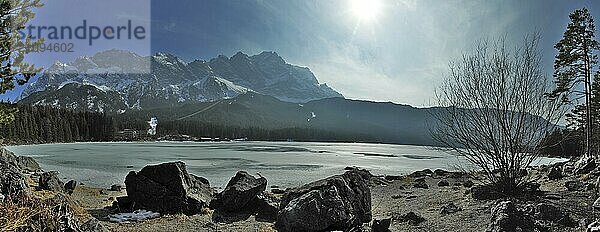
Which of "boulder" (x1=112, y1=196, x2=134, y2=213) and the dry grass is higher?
the dry grass

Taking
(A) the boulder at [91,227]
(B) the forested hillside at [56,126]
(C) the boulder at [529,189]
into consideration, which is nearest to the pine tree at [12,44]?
(A) the boulder at [91,227]

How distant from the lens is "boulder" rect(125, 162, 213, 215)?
1379 cm

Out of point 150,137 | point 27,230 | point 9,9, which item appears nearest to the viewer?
point 27,230

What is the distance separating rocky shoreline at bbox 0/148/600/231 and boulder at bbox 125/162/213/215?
34 millimetres

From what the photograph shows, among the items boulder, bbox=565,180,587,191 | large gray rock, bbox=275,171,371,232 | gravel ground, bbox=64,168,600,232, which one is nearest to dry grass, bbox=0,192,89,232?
large gray rock, bbox=275,171,371,232

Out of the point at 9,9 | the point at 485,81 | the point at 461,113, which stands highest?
the point at 9,9

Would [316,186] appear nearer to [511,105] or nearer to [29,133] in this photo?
[511,105]

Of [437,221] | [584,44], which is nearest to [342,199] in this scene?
[437,221]

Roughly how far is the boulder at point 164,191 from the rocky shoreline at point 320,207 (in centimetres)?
3

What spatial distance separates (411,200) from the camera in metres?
16.5

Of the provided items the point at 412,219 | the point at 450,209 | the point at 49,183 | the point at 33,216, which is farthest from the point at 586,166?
the point at 49,183

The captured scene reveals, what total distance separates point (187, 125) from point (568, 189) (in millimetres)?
189356

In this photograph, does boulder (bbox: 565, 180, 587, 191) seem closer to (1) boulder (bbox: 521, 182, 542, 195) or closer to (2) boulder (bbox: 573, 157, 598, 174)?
(1) boulder (bbox: 521, 182, 542, 195)

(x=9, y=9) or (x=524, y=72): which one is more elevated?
(x=9, y=9)
